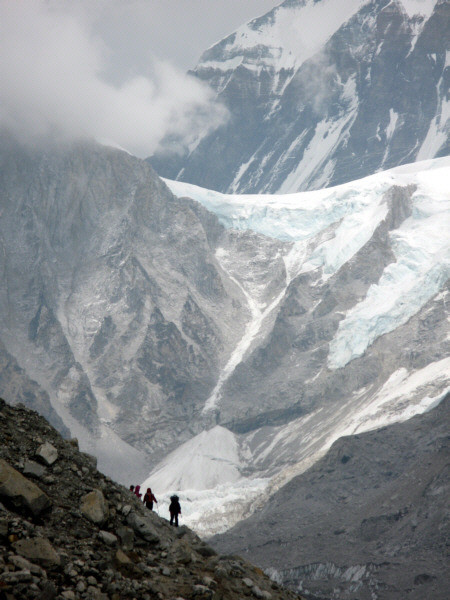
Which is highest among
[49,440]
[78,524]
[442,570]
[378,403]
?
[378,403]

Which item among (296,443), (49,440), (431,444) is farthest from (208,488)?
(49,440)

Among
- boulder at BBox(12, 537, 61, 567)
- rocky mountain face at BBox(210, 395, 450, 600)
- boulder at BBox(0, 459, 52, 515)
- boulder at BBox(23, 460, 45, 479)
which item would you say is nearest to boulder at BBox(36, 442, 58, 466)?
boulder at BBox(23, 460, 45, 479)

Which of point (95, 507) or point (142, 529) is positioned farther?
point (142, 529)

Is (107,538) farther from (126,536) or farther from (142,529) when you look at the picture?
(142,529)

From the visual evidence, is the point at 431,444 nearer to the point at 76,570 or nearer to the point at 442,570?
the point at 442,570

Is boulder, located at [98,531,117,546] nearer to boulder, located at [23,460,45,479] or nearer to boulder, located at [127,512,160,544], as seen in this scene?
boulder, located at [127,512,160,544]

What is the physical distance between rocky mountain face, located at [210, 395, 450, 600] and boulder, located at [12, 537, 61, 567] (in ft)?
286

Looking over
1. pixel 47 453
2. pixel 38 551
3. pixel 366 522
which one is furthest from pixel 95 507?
pixel 366 522

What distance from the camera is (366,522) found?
433 feet

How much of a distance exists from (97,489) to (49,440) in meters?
2.08

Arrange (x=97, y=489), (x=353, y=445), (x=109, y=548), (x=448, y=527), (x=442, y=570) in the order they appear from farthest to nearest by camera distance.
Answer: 1. (x=353, y=445)
2. (x=448, y=527)
3. (x=442, y=570)
4. (x=97, y=489)
5. (x=109, y=548)

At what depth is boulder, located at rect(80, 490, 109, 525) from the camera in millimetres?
21000

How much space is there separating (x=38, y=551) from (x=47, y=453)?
4.07 metres

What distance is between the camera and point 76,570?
736 inches
